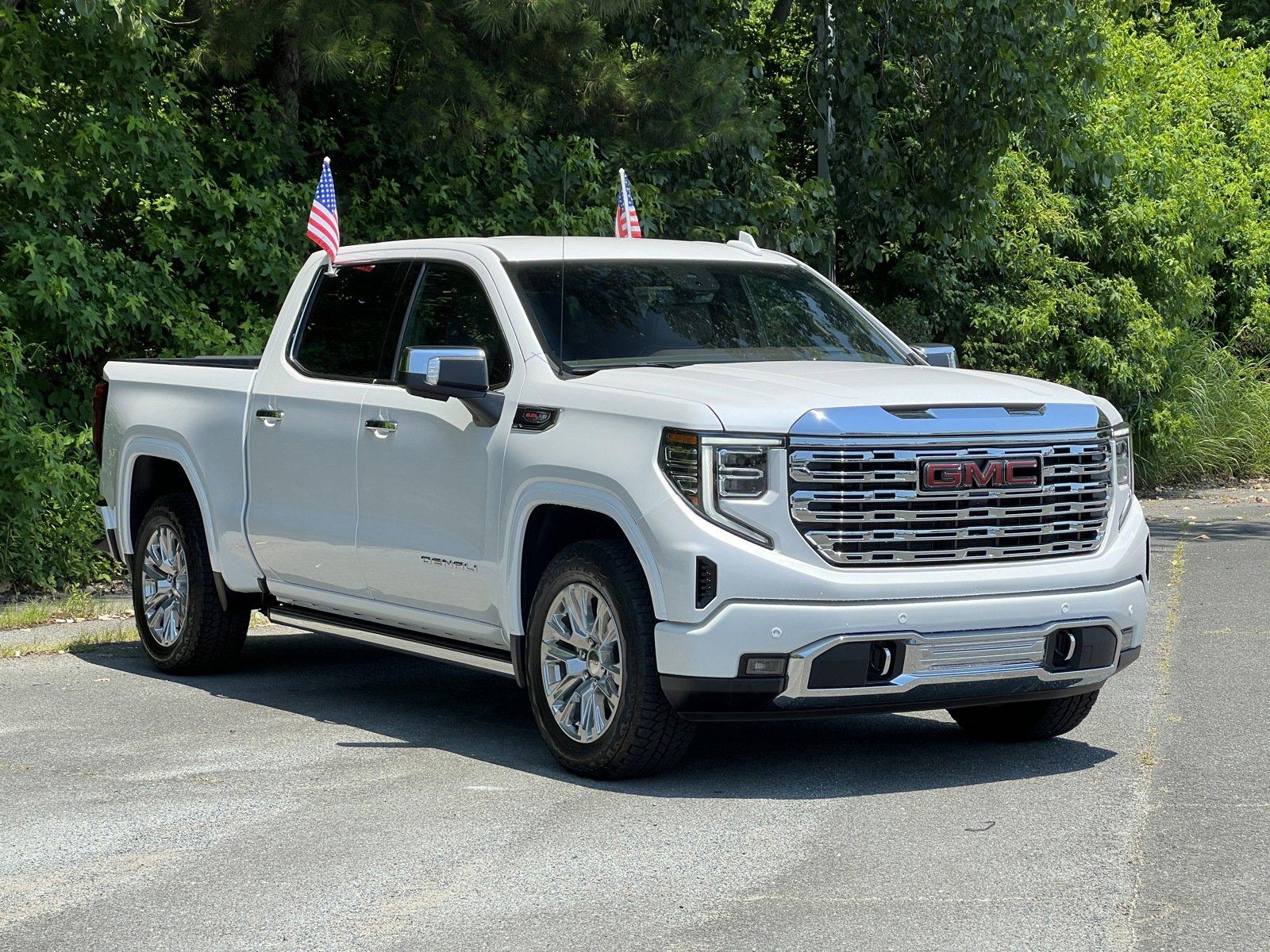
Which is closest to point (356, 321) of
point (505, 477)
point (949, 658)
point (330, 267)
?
point (330, 267)

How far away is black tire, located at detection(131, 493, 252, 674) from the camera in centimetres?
931

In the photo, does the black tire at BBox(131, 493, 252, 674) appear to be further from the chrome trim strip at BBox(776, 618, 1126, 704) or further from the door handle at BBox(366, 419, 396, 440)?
the chrome trim strip at BBox(776, 618, 1126, 704)

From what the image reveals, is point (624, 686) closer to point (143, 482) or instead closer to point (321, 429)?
point (321, 429)

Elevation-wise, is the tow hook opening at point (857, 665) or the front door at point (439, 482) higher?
the front door at point (439, 482)

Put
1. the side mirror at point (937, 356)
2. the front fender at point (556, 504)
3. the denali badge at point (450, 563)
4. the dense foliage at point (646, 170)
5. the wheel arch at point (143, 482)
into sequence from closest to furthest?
1. the front fender at point (556, 504)
2. the denali badge at point (450, 563)
3. the side mirror at point (937, 356)
4. the wheel arch at point (143, 482)
5. the dense foliage at point (646, 170)

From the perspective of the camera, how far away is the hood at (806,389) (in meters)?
6.56

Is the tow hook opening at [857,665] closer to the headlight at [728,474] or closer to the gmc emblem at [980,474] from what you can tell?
the headlight at [728,474]

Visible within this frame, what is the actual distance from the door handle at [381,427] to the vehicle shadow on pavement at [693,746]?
126 centimetres

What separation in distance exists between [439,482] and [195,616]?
2.26m

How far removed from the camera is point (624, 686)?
22.1ft

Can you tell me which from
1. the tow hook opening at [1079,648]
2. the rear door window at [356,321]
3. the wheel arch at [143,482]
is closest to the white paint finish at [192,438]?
the wheel arch at [143,482]

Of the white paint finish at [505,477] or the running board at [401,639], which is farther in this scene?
the running board at [401,639]

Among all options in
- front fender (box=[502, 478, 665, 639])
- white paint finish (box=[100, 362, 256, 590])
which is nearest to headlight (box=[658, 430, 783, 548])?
front fender (box=[502, 478, 665, 639])

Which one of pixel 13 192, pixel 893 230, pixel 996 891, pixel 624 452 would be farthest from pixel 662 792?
pixel 893 230
